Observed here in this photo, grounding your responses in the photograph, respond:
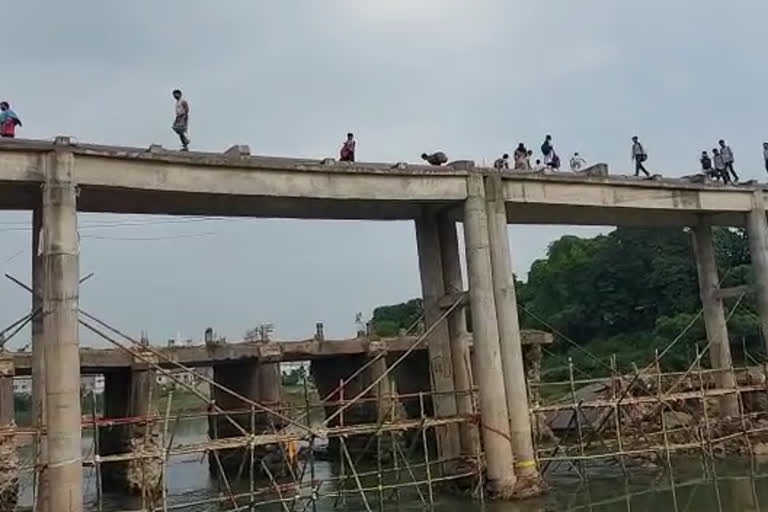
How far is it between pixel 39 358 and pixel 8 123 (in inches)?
178

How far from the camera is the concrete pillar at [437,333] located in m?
20.6

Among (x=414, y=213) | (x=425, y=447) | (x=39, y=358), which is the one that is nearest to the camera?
(x=39, y=358)

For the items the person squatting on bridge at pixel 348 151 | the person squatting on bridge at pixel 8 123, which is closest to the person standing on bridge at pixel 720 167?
the person squatting on bridge at pixel 348 151

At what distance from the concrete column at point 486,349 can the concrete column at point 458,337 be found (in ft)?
3.86

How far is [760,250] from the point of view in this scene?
989 inches

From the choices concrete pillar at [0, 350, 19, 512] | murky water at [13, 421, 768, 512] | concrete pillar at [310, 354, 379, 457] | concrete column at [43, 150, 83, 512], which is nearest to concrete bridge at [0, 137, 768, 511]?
concrete column at [43, 150, 83, 512]

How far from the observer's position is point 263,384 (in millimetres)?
30797

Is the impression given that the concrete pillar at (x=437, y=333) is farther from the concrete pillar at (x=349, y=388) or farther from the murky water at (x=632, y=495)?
the concrete pillar at (x=349, y=388)

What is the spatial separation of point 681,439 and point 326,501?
11.7 meters

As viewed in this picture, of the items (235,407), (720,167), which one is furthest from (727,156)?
(235,407)

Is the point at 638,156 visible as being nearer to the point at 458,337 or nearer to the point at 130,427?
the point at 458,337

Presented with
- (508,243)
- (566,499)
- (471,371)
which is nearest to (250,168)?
(508,243)

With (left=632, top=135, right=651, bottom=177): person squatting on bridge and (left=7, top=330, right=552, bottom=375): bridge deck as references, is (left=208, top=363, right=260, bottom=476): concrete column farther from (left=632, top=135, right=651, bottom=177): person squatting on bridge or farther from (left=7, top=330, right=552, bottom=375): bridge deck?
(left=632, top=135, right=651, bottom=177): person squatting on bridge

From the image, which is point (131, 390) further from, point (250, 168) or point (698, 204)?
point (698, 204)
